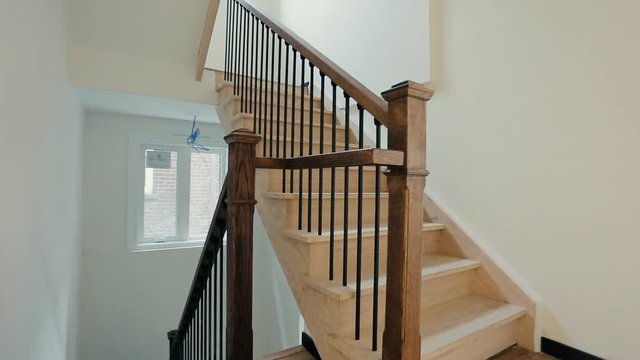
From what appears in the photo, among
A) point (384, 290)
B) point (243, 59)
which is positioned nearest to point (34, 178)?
point (243, 59)

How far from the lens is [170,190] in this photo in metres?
3.57

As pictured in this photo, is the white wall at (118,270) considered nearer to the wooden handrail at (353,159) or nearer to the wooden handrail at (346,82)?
the wooden handrail at (346,82)

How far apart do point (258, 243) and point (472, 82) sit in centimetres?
286

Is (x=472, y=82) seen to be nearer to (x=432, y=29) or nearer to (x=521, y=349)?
(x=432, y=29)

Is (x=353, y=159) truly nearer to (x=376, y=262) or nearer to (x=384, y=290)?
(x=376, y=262)

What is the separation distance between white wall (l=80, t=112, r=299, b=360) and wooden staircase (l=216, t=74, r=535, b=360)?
209cm

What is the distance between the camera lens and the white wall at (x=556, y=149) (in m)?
1.32

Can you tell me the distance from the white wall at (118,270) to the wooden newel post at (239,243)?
8.10ft

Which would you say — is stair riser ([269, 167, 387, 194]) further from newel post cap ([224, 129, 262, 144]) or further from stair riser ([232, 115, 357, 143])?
newel post cap ([224, 129, 262, 144])

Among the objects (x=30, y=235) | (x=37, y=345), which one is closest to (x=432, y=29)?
(x=30, y=235)

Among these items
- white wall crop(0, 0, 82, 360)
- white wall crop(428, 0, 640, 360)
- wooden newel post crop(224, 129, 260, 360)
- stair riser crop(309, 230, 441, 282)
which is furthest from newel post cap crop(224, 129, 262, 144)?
white wall crop(428, 0, 640, 360)

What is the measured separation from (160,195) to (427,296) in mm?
2894

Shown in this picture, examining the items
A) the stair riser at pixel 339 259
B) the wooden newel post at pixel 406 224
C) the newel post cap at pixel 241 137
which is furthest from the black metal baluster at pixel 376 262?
the newel post cap at pixel 241 137

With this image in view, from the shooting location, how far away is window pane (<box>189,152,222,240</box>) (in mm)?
3691
